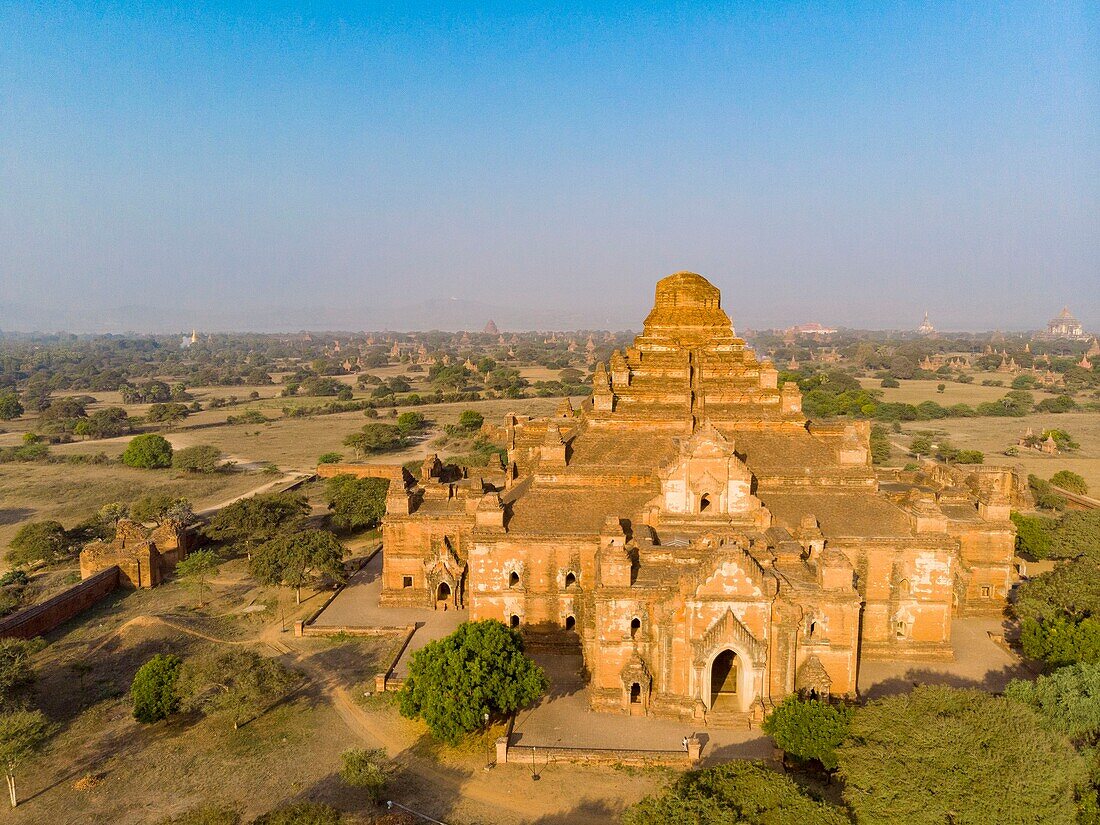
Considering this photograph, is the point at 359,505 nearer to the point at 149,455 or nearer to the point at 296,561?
the point at 296,561

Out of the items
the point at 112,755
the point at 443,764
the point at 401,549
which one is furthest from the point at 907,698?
the point at 112,755

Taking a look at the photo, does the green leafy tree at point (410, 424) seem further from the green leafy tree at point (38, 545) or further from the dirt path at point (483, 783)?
the dirt path at point (483, 783)

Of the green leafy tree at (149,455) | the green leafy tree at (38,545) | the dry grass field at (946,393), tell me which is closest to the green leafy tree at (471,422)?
the green leafy tree at (149,455)

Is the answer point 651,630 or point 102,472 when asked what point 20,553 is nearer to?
point 102,472

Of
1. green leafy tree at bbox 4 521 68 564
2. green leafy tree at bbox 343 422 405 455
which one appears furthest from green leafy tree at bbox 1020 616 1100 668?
green leafy tree at bbox 343 422 405 455

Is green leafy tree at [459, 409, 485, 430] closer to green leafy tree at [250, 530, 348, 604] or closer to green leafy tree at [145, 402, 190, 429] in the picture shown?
green leafy tree at [145, 402, 190, 429]
